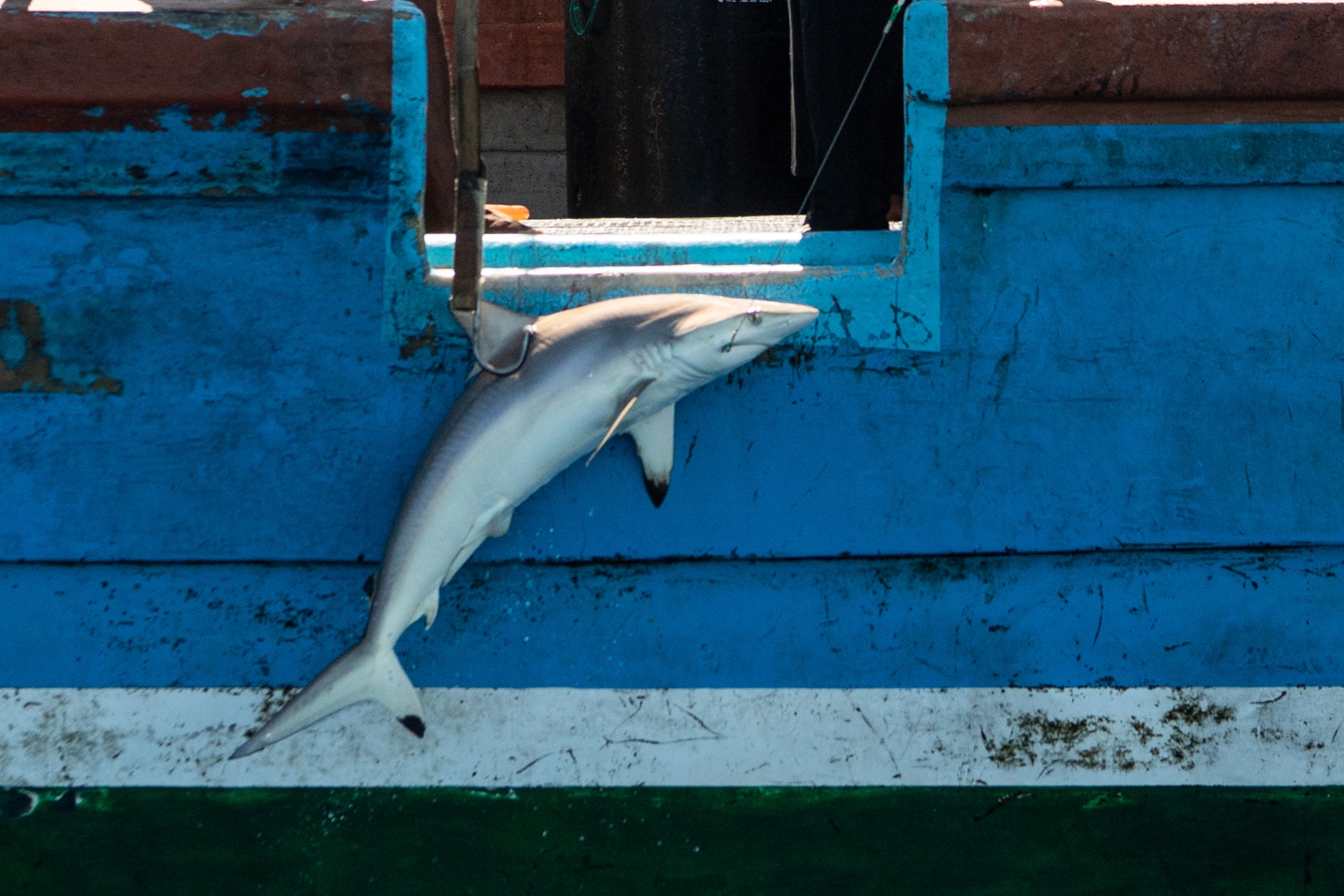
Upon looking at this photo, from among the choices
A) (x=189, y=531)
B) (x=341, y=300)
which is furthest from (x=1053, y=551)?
(x=189, y=531)

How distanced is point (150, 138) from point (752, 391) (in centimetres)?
101

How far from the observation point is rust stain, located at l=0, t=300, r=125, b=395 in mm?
1811

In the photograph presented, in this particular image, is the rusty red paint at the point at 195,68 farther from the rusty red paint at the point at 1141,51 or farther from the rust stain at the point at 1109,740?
the rust stain at the point at 1109,740

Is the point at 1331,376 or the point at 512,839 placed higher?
the point at 1331,376

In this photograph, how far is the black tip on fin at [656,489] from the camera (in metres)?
1.81

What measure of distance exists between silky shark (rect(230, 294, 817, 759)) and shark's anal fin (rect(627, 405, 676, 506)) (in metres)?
0.07

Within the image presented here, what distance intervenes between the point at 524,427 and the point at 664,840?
2.53 feet

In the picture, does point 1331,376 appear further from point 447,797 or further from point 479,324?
point 447,797

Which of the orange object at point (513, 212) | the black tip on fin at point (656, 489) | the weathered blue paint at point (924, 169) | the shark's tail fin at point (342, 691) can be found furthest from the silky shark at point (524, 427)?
the orange object at point (513, 212)

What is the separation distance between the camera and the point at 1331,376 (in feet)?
6.14

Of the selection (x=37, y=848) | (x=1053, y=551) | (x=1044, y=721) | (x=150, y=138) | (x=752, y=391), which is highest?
(x=150, y=138)

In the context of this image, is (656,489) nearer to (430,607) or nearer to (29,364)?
(430,607)

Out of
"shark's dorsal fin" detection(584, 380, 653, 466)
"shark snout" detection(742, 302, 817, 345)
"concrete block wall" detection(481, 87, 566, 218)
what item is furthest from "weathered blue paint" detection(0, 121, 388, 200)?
"concrete block wall" detection(481, 87, 566, 218)

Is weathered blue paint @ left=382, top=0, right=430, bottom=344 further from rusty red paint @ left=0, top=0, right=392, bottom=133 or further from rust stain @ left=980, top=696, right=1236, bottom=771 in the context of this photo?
rust stain @ left=980, top=696, right=1236, bottom=771
